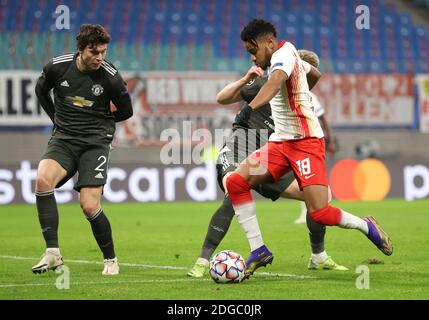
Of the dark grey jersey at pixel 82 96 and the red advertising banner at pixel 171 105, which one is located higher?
the red advertising banner at pixel 171 105

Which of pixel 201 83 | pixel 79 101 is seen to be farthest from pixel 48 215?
pixel 201 83

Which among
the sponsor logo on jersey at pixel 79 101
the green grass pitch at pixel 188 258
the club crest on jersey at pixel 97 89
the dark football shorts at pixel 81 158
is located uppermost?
the club crest on jersey at pixel 97 89

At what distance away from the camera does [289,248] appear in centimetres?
1098

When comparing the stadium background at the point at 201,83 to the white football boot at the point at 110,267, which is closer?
the white football boot at the point at 110,267

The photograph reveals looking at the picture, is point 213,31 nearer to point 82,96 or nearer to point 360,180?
point 360,180

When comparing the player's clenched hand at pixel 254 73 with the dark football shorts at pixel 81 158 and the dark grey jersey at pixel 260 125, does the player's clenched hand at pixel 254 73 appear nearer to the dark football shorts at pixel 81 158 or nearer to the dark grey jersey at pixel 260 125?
the dark grey jersey at pixel 260 125

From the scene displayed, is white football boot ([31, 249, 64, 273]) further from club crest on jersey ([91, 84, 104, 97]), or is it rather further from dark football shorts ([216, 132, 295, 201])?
dark football shorts ([216, 132, 295, 201])

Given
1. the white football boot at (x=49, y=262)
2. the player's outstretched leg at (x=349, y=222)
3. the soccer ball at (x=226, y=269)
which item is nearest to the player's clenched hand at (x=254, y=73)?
the player's outstretched leg at (x=349, y=222)

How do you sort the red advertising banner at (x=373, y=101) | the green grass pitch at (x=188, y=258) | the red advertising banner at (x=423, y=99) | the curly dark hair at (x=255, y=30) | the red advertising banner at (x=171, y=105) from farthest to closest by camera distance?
1. the red advertising banner at (x=423, y=99)
2. the red advertising banner at (x=373, y=101)
3. the red advertising banner at (x=171, y=105)
4. the curly dark hair at (x=255, y=30)
5. the green grass pitch at (x=188, y=258)

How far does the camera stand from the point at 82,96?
857 cm

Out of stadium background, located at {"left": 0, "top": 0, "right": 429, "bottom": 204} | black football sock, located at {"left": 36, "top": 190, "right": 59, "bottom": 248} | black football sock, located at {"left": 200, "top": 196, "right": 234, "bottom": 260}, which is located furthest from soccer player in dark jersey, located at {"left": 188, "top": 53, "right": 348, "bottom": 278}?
stadium background, located at {"left": 0, "top": 0, "right": 429, "bottom": 204}

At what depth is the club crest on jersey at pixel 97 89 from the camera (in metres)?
8.55

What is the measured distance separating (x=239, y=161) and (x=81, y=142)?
1.42 m
